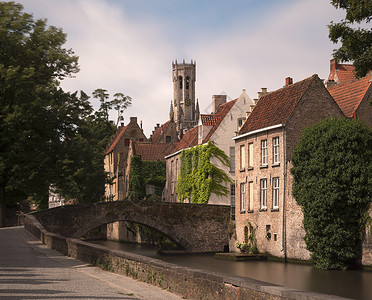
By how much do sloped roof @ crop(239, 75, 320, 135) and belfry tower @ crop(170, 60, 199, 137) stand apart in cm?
10446

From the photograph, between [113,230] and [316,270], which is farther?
[113,230]

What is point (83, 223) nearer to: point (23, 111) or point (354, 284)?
point (23, 111)

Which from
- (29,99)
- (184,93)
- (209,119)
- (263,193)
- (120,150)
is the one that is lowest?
(263,193)

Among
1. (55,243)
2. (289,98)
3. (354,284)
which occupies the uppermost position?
(289,98)

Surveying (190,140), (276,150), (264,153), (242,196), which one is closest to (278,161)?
(276,150)

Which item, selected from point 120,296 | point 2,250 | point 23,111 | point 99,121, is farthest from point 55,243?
point 99,121

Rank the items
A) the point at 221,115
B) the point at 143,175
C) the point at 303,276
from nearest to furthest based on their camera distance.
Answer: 1. the point at 303,276
2. the point at 221,115
3. the point at 143,175

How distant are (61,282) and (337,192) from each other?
20581mm

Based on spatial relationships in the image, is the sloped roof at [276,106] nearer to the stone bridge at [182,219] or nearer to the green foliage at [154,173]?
the stone bridge at [182,219]

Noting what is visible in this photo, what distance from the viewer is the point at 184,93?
15525 cm

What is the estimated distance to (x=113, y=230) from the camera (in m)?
67.3

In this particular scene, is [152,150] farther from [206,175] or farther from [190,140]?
[206,175]

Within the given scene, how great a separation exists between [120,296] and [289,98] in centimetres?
2865

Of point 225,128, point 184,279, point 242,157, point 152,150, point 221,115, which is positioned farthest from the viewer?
point 152,150
